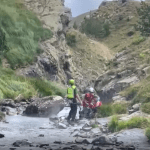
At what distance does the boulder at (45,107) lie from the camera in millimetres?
13453

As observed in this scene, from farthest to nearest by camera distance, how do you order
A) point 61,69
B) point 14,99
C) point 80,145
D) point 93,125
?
point 61,69 < point 14,99 < point 93,125 < point 80,145

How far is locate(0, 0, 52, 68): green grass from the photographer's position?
2156cm

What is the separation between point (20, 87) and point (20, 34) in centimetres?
760

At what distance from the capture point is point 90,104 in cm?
1091

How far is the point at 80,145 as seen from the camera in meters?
6.62

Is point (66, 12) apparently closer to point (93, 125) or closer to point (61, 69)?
point (61, 69)

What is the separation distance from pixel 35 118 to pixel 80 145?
5772 mm

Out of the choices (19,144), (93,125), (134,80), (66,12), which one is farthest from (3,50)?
(19,144)

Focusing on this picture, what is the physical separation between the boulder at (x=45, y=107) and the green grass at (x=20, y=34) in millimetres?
5955

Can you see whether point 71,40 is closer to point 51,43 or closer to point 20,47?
point 51,43

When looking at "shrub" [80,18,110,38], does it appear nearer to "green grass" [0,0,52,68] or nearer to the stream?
"green grass" [0,0,52,68]

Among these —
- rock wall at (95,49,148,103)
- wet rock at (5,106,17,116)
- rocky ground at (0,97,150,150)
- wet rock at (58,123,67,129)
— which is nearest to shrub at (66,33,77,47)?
rock wall at (95,49,148,103)

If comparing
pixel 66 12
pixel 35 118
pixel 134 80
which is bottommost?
pixel 35 118

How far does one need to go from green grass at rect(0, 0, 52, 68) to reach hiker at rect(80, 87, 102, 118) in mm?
10846
